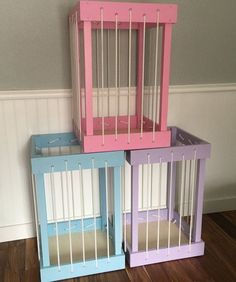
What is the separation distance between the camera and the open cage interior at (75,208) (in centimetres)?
163

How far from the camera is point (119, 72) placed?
5.63ft

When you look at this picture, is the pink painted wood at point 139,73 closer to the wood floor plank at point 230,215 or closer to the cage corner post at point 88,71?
the cage corner post at point 88,71

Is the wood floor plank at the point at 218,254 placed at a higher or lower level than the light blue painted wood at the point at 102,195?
lower

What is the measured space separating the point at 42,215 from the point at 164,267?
0.65m

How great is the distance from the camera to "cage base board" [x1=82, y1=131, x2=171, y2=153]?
139cm

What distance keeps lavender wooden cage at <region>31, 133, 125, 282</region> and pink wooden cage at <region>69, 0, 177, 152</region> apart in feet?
0.36

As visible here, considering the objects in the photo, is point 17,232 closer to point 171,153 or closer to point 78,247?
point 78,247

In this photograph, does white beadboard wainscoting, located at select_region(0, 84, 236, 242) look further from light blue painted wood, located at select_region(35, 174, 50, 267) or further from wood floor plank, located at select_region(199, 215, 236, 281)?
light blue painted wood, located at select_region(35, 174, 50, 267)

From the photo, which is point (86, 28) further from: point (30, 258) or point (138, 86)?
point (30, 258)

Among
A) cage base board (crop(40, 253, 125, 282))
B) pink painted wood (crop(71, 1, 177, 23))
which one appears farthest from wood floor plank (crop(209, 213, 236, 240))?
pink painted wood (crop(71, 1, 177, 23))

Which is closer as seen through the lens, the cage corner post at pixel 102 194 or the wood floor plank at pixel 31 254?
the wood floor plank at pixel 31 254

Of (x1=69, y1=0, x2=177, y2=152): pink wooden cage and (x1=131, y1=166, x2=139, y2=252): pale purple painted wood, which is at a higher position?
(x1=69, y1=0, x2=177, y2=152): pink wooden cage

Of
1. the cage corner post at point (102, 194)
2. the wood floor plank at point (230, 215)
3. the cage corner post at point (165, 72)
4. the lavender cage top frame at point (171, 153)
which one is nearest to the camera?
the cage corner post at point (165, 72)

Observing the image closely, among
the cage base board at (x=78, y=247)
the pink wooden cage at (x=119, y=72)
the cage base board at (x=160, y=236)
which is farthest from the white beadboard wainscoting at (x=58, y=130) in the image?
the cage base board at (x=160, y=236)
